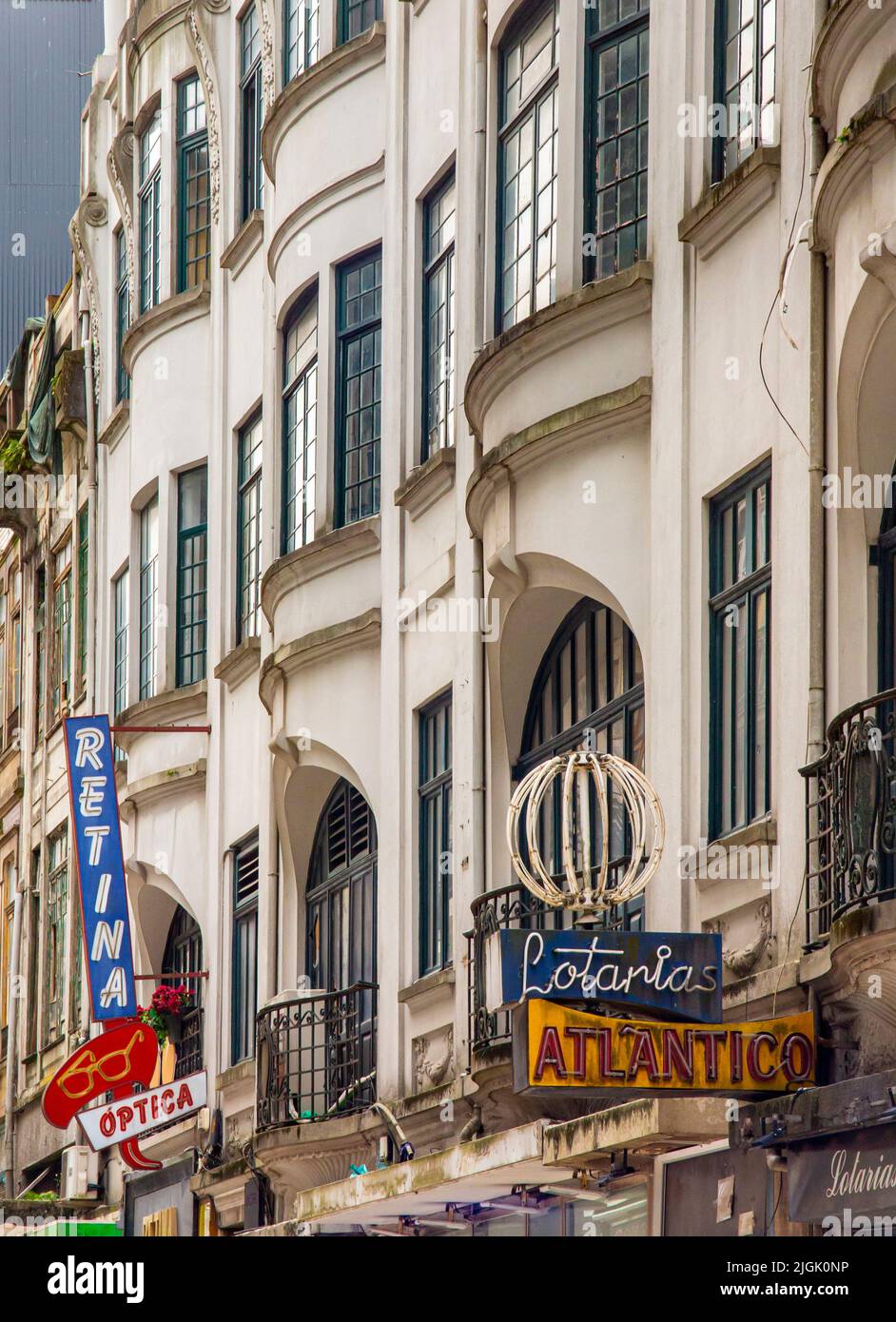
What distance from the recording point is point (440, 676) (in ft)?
64.4

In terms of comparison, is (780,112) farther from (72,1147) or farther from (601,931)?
(72,1147)

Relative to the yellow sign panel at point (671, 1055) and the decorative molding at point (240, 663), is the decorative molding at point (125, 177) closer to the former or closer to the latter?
the decorative molding at point (240, 663)

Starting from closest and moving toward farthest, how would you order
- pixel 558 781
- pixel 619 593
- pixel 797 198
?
pixel 797 198
pixel 619 593
pixel 558 781

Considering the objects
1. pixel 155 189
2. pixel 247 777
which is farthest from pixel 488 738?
pixel 155 189

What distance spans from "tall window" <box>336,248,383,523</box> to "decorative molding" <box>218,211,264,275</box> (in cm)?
292

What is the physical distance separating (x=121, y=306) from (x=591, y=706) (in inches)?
622

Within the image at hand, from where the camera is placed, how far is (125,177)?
30984 millimetres

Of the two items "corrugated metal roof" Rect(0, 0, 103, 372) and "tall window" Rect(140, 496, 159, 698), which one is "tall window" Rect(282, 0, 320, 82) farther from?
"corrugated metal roof" Rect(0, 0, 103, 372)

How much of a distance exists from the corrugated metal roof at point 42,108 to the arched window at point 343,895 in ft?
85.6

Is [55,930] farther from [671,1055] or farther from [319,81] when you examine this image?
[671,1055]

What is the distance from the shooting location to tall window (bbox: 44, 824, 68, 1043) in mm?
34906

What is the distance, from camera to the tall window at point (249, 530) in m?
25.4

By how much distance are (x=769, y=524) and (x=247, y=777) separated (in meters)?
11.8

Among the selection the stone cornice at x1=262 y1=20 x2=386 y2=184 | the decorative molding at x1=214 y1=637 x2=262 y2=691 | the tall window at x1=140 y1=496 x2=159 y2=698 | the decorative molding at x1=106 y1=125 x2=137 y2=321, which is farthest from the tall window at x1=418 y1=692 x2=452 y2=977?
the decorative molding at x1=106 y1=125 x2=137 y2=321
